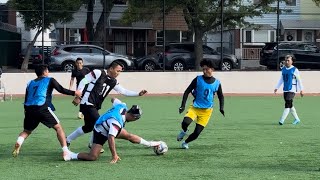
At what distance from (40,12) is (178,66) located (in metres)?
7.10

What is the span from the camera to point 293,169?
32.2 feet

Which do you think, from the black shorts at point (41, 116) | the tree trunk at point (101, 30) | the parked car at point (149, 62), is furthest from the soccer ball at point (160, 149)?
the parked car at point (149, 62)

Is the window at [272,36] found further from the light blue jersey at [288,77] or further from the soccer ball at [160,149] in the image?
the soccer ball at [160,149]

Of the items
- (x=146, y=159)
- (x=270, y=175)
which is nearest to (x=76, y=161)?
(x=146, y=159)

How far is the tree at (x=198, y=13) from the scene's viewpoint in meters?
31.4

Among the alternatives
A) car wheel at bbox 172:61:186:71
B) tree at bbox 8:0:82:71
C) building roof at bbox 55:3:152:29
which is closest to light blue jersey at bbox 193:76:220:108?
tree at bbox 8:0:82:71

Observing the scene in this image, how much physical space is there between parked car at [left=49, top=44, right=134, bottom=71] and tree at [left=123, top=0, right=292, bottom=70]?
232cm

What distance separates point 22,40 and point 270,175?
23866 millimetres

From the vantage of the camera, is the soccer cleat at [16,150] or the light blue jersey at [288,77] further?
the light blue jersey at [288,77]

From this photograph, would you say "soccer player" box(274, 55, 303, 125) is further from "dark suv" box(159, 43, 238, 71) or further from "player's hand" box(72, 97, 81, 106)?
"dark suv" box(159, 43, 238, 71)

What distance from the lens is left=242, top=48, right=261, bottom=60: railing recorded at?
3189cm

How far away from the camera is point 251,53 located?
32.7 meters

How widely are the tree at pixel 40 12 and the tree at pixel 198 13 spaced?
275 centimetres

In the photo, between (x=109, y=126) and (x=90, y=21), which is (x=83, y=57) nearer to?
(x=90, y=21)
